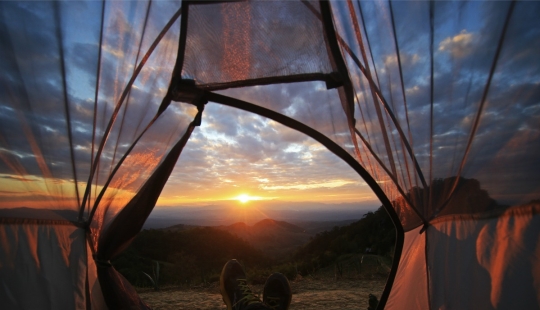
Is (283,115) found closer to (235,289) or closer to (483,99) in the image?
(483,99)

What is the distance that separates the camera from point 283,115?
2.31 m

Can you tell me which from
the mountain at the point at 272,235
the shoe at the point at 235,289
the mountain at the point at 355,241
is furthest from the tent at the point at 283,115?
the mountain at the point at 272,235

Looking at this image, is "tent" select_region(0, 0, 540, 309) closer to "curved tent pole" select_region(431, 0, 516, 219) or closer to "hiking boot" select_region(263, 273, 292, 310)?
"curved tent pole" select_region(431, 0, 516, 219)

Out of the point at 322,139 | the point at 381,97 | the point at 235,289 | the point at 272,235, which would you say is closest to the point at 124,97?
the point at 322,139

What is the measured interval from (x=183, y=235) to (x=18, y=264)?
14644mm

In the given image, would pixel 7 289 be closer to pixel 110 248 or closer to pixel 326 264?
pixel 110 248

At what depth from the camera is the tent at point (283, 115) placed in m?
1.60

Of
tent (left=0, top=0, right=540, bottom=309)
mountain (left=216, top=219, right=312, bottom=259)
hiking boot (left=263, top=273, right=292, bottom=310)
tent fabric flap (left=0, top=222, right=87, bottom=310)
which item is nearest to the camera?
tent (left=0, top=0, right=540, bottom=309)

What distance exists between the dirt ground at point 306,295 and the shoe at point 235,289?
3.45ft

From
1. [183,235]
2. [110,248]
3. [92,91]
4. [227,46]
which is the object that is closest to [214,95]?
[227,46]

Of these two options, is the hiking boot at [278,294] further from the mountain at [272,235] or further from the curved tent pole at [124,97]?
the mountain at [272,235]

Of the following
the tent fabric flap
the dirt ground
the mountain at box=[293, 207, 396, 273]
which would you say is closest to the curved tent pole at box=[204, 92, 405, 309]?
the tent fabric flap

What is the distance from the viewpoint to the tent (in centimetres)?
160

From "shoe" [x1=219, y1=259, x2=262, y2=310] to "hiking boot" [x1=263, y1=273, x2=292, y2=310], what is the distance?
0.63ft
